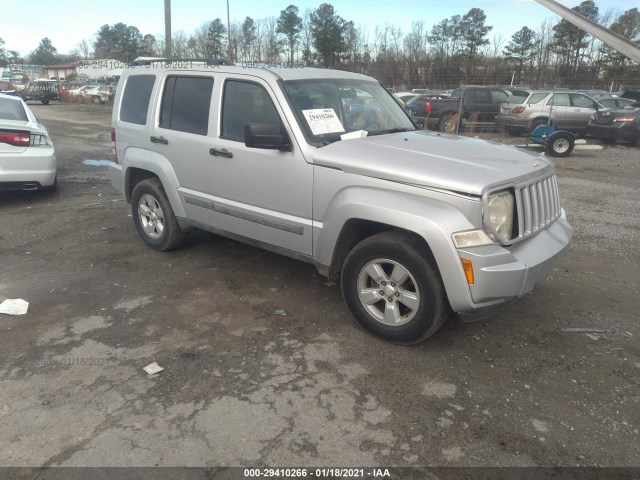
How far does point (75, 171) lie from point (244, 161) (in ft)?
Answer: 25.3

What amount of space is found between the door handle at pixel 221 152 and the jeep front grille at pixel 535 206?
2410mm

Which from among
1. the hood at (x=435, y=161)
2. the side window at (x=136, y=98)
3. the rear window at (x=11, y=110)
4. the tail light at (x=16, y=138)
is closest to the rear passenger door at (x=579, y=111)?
the hood at (x=435, y=161)

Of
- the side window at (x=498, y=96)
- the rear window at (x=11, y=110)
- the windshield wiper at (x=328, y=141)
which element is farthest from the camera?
the side window at (x=498, y=96)

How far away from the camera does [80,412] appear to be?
119 inches

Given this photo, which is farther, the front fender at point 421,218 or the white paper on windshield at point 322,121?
the white paper on windshield at point 322,121

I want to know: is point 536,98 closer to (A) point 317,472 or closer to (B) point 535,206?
(B) point 535,206

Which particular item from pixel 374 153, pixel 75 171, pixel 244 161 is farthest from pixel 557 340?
pixel 75 171

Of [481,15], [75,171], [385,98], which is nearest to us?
[385,98]

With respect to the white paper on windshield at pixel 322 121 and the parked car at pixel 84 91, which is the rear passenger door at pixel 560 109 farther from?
the parked car at pixel 84 91

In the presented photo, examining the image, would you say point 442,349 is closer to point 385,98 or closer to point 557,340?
point 557,340

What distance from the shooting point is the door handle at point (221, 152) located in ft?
14.8

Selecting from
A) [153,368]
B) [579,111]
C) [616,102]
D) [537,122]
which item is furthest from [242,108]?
[616,102]

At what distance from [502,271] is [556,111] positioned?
49.9 feet

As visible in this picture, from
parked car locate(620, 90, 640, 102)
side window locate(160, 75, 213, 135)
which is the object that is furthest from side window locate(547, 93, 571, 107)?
side window locate(160, 75, 213, 135)
